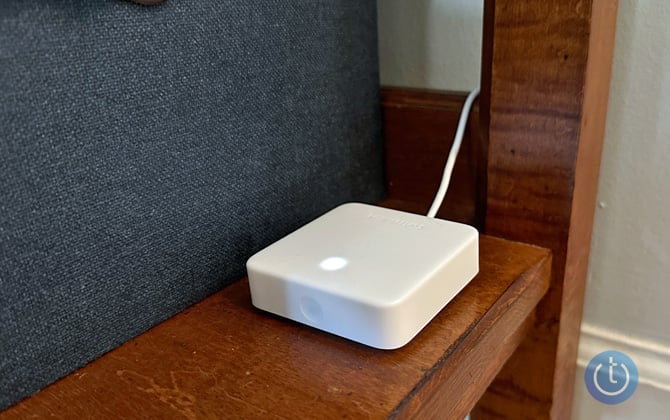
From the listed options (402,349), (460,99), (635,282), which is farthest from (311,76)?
(635,282)

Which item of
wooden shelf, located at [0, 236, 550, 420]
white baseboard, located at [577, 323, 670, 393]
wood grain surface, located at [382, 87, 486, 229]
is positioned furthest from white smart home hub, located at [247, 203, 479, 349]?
white baseboard, located at [577, 323, 670, 393]

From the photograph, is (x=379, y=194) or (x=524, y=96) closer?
(x=524, y=96)

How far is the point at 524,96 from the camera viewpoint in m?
0.54

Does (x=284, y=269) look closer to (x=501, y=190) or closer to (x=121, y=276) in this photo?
(x=121, y=276)

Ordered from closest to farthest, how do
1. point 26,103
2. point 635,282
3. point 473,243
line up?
point 26,103, point 473,243, point 635,282

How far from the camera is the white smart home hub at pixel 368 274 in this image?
42 centimetres

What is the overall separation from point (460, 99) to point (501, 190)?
117 millimetres

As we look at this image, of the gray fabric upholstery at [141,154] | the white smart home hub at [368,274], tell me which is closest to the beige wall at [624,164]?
the gray fabric upholstery at [141,154]

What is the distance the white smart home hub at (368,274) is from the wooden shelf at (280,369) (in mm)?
15

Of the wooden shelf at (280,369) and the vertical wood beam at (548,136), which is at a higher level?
the vertical wood beam at (548,136)

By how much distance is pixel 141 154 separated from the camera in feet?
1.43

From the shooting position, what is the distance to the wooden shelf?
15.4 inches

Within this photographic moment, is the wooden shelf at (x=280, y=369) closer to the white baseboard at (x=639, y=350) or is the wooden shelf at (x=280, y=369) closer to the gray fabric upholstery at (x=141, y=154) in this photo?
the gray fabric upholstery at (x=141, y=154)

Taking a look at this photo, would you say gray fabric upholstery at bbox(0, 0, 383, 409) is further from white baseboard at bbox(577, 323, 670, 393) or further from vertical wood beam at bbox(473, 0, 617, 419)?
white baseboard at bbox(577, 323, 670, 393)
